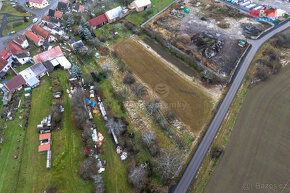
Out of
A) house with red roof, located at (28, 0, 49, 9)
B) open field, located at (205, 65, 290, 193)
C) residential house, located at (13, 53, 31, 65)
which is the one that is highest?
house with red roof, located at (28, 0, 49, 9)

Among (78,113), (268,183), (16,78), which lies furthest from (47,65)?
(268,183)

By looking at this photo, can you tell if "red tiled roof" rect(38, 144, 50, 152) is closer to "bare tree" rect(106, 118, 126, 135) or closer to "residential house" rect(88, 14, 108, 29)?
"bare tree" rect(106, 118, 126, 135)

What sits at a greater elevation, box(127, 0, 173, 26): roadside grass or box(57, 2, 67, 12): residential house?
box(57, 2, 67, 12): residential house

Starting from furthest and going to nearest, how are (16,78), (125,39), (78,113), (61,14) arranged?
(61,14)
(125,39)
(16,78)
(78,113)

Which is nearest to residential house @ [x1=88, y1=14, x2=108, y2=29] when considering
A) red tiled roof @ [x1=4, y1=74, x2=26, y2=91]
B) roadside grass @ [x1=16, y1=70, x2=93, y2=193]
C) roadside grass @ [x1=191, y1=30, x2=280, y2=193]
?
red tiled roof @ [x1=4, y1=74, x2=26, y2=91]

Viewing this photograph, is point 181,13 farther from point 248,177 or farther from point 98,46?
point 248,177

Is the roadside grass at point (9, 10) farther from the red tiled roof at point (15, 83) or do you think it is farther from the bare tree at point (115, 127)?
the bare tree at point (115, 127)
